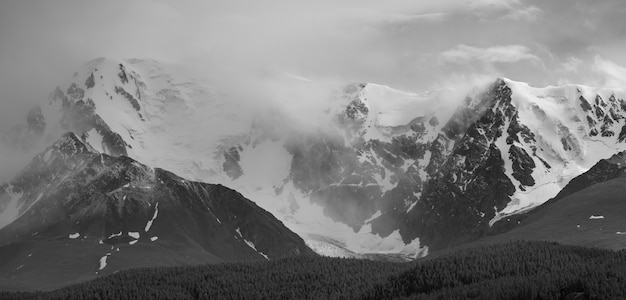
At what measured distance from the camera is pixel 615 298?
187500 mm

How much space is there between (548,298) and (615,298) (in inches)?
588

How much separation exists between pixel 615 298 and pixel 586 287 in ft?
36.1

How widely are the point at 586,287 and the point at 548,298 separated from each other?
727 centimetres

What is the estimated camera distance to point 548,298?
199125mm

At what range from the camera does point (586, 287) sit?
198 metres
